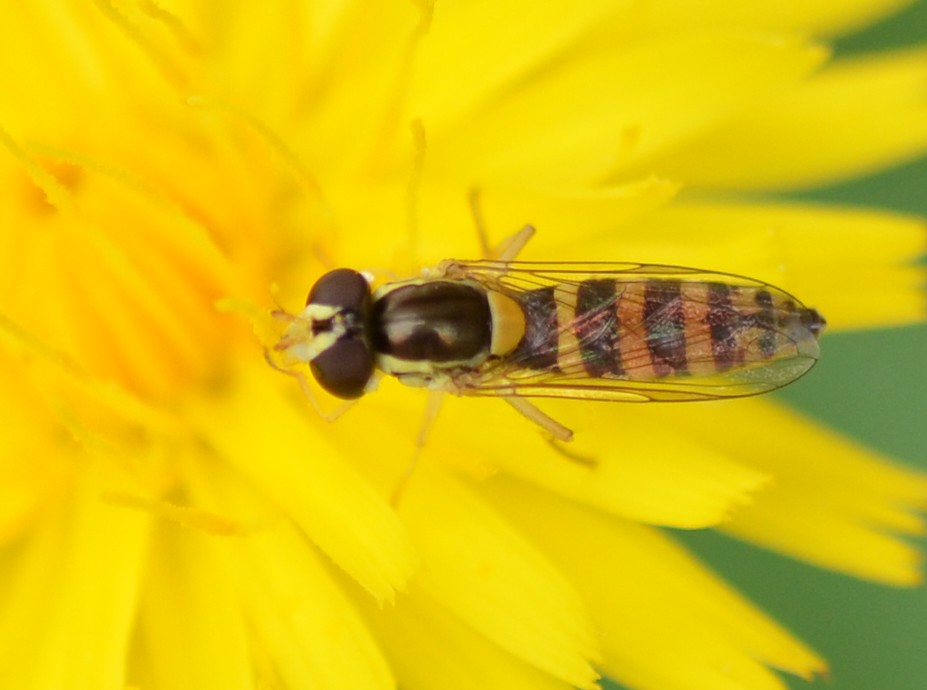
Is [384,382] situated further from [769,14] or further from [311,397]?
[769,14]

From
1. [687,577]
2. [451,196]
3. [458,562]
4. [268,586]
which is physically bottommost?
[268,586]

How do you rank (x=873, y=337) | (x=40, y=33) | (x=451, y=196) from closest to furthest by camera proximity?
1. (x=451, y=196)
2. (x=40, y=33)
3. (x=873, y=337)

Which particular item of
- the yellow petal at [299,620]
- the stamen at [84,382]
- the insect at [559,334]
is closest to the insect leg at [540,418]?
the insect at [559,334]

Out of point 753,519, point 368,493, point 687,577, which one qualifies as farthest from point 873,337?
point 368,493

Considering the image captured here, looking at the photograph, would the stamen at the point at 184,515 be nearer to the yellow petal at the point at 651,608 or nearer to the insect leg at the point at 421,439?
the insect leg at the point at 421,439

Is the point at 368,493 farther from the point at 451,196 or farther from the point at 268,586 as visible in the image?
the point at 451,196

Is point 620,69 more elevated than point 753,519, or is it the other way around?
point 620,69

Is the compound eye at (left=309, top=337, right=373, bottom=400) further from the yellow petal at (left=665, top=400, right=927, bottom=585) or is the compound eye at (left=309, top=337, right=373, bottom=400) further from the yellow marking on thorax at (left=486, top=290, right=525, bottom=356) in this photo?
the yellow petal at (left=665, top=400, right=927, bottom=585)
